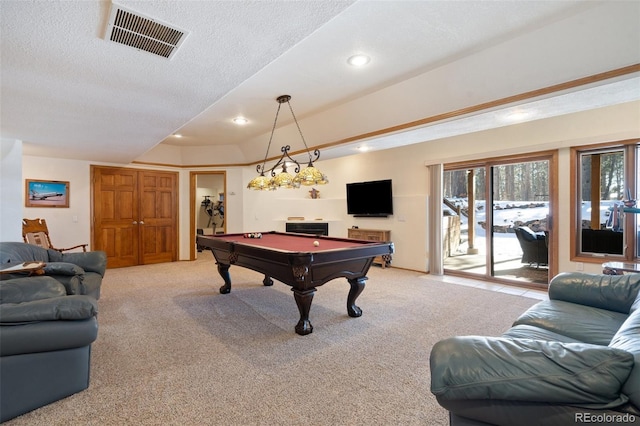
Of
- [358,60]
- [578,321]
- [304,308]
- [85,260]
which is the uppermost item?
[358,60]

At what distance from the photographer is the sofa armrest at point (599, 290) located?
211cm

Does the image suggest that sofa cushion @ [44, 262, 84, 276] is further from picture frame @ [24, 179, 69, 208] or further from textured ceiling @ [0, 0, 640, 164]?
picture frame @ [24, 179, 69, 208]

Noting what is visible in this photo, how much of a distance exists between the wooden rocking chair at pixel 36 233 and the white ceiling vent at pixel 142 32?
4.46m

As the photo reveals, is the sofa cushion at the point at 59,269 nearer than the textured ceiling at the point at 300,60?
No

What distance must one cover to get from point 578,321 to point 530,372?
4.18 ft

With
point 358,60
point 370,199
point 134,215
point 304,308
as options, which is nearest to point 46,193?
point 134,215

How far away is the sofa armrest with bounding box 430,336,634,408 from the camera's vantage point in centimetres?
99

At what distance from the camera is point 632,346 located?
1125mm

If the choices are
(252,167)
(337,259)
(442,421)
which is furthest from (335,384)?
(252,167)

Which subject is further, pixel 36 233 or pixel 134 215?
pixel 134 215

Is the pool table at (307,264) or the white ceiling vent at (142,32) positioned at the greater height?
the white ceiling vent at (142,32)

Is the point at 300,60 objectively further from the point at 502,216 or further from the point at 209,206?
the point at 209,206

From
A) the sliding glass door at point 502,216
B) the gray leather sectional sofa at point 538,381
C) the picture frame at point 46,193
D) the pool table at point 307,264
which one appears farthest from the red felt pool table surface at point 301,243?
the picture frame at point 46,193

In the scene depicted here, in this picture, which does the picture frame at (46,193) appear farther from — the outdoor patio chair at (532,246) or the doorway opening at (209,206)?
the outdoor patio chair at (532,246)
